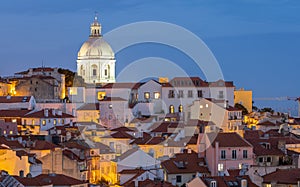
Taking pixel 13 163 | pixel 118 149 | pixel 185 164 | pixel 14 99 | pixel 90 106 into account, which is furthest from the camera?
pixel 90 106

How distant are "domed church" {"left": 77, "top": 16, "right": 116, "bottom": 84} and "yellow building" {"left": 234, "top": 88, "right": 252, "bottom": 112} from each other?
453 inches

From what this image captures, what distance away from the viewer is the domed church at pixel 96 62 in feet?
319

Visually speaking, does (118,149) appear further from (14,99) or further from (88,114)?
(14,99)

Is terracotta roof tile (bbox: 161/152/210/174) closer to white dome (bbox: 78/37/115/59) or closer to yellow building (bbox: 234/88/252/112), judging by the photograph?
white dome (bbox: 78/37/115/59)

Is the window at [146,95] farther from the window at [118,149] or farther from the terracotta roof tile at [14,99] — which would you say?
the window at [118,149]

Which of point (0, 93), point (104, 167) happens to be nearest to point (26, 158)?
point (104, 167)

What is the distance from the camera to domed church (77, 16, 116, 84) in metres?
97.1

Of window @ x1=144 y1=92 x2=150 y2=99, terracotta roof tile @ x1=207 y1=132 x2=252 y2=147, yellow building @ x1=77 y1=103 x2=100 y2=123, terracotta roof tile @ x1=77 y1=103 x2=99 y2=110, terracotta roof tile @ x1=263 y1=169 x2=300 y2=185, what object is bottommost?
terracotta roof tile @ x1=263 y1=169 x2=300 y2=185

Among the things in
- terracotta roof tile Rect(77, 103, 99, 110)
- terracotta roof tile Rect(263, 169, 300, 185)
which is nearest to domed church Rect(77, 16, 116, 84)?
terracotta roof tile Rect(77, 103, 99, 110)

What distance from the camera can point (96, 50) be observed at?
97.9m

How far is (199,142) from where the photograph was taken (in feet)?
187

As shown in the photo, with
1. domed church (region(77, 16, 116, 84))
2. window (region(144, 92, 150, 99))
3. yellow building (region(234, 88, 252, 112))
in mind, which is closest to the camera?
window (region(144, 92, 150, 99))

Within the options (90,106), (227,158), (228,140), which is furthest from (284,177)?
(90,106)

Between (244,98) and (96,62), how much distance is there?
46.6 feet
